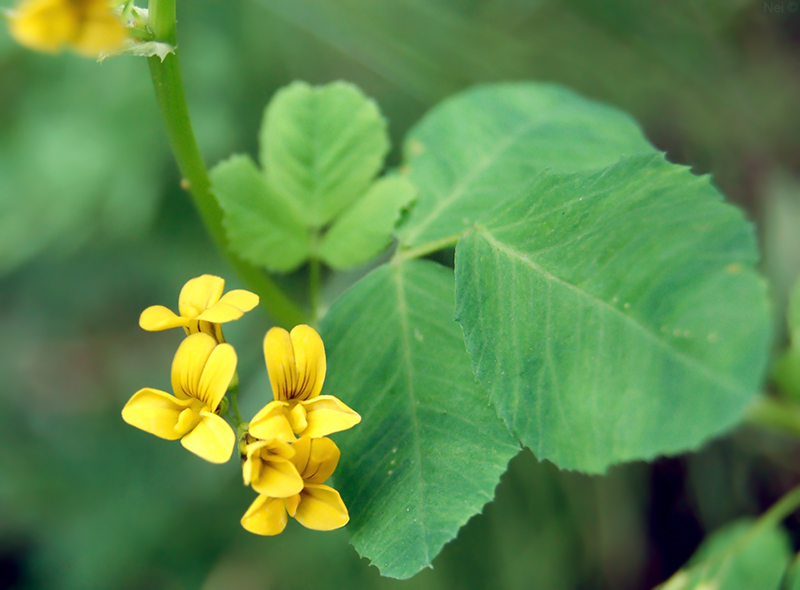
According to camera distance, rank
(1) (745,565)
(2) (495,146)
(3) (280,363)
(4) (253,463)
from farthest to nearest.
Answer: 1. (1) (745,565)
2. (2) (495,146)
3. (3) (280,363)
4. (4) (253,463)

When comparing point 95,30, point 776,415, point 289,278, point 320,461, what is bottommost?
point 289,278

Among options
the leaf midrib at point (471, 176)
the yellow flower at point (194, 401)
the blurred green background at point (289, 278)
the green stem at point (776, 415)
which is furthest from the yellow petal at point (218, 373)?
the green stem at point (776, 415)

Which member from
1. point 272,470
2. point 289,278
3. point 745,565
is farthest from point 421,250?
point 289,278

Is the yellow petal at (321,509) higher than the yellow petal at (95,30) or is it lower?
lower

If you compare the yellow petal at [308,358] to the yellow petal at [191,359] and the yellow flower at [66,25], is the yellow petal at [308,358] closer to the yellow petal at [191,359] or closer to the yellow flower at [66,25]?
the yellow petal at [191,359]

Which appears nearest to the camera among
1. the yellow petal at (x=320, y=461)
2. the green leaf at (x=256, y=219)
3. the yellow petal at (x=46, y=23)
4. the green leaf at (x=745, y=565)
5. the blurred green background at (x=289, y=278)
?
the yellow petal at (x=46, y=23)

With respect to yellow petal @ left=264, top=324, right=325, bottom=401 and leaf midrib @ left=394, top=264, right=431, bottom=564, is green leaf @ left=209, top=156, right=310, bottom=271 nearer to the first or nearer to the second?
leaf midrib @ left=394, top=264, right=431, bottom=564

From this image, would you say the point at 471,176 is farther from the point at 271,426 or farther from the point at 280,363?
the point at 271,426

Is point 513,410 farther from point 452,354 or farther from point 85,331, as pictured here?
point 85,331
